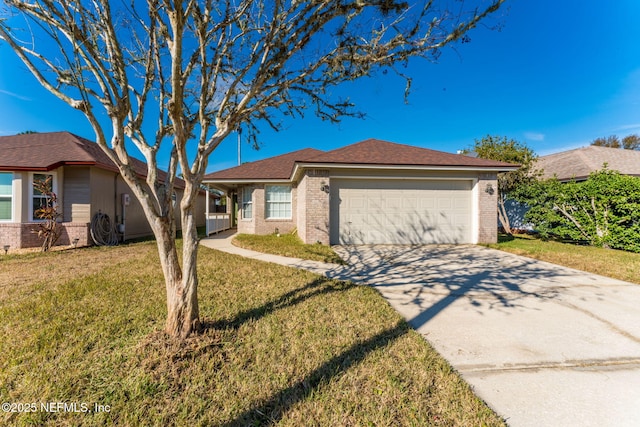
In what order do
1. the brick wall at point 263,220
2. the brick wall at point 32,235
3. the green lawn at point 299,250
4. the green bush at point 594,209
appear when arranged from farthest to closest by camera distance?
the brick wall at point 263,220, the brick wall at point 32,235, the green bush at point 594,209, the green lawn at point 299,250

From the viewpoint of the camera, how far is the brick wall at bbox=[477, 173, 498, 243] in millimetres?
9703

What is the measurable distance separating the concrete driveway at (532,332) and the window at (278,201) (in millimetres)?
6875

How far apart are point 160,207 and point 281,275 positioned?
10.7 feet

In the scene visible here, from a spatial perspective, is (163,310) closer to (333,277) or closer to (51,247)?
(333,277)

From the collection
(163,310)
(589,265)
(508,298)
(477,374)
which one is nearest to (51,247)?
(163,310)

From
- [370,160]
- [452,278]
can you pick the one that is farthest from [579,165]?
[452,278]

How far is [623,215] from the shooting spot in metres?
8.52

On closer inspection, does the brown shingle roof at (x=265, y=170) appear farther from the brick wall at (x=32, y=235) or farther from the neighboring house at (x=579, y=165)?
the neighboring house at (x=579, y=165)

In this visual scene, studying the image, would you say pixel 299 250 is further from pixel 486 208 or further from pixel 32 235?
pixel 32 235

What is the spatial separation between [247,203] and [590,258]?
12.7 meters

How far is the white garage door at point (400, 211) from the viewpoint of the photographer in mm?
9586

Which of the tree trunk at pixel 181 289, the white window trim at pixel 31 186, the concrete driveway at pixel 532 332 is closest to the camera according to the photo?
the concrete driveway at pixel 532 332

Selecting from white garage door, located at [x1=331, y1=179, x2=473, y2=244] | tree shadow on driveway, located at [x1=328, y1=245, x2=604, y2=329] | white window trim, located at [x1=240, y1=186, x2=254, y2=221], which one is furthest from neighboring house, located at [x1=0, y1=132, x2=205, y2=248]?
tree shadow on driveway, located at [x1=328, y1=245, x2=604, y2=329]

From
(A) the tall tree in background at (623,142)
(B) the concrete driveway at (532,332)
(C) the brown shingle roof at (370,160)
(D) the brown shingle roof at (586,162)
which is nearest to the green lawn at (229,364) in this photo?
(B) the concrete driveway at (532,332)
